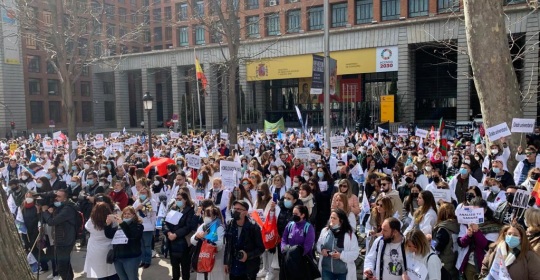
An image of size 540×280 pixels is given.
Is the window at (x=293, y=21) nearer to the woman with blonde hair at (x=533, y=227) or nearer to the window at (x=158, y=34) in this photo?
the window at (x=158, y=34)

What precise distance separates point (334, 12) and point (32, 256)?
3908 cm

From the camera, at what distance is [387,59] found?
1533 inches

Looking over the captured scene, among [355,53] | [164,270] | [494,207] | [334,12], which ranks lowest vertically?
[164,270]

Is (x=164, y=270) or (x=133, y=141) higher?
(x=133, y=141)

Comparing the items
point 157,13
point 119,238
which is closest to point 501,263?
point 119,238

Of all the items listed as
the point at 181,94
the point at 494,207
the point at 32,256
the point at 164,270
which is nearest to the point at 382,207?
the point at 494,207

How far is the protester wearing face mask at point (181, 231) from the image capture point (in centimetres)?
715

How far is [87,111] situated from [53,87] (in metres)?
6.04

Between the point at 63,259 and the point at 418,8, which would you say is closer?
the point at 63,259

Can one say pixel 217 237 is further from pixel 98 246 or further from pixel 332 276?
pixel 98 246

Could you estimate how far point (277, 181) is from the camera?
374 inches

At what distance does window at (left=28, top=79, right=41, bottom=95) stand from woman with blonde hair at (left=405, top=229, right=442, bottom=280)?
6092 cm

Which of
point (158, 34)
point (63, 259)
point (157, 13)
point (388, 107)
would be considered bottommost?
point (63, 259)

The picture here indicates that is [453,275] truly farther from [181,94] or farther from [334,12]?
[181,94]
